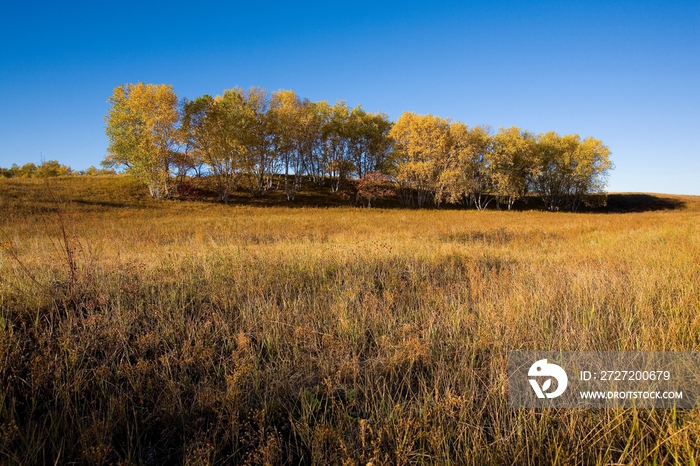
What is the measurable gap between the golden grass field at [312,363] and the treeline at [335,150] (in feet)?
103

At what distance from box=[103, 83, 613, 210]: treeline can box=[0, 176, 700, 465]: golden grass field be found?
31507 mm

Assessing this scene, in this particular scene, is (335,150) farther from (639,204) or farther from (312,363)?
(639,204)

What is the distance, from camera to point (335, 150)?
50.0 m

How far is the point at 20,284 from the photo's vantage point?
467 centimetres

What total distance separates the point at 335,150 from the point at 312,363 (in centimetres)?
4893

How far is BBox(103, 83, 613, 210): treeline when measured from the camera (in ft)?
104

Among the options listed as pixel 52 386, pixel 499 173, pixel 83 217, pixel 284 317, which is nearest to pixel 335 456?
pixel 284 317

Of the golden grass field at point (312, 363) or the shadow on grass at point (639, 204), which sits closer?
the golden grass field at point (312, 363)

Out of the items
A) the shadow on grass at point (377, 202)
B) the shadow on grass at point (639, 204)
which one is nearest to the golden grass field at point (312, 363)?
the shadow on grass at point (377, 202)

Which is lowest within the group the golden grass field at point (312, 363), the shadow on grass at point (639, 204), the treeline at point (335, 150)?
the golden grass field at point (312, 363)

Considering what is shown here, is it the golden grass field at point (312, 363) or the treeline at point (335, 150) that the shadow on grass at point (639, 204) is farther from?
the golden grass field at point (312, 363)

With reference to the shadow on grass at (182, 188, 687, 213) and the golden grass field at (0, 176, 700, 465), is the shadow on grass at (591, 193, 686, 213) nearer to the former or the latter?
the shadow on grass at (182, 188, 687, 213)

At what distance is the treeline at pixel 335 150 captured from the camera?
104 feet

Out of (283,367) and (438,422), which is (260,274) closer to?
(283,367)
